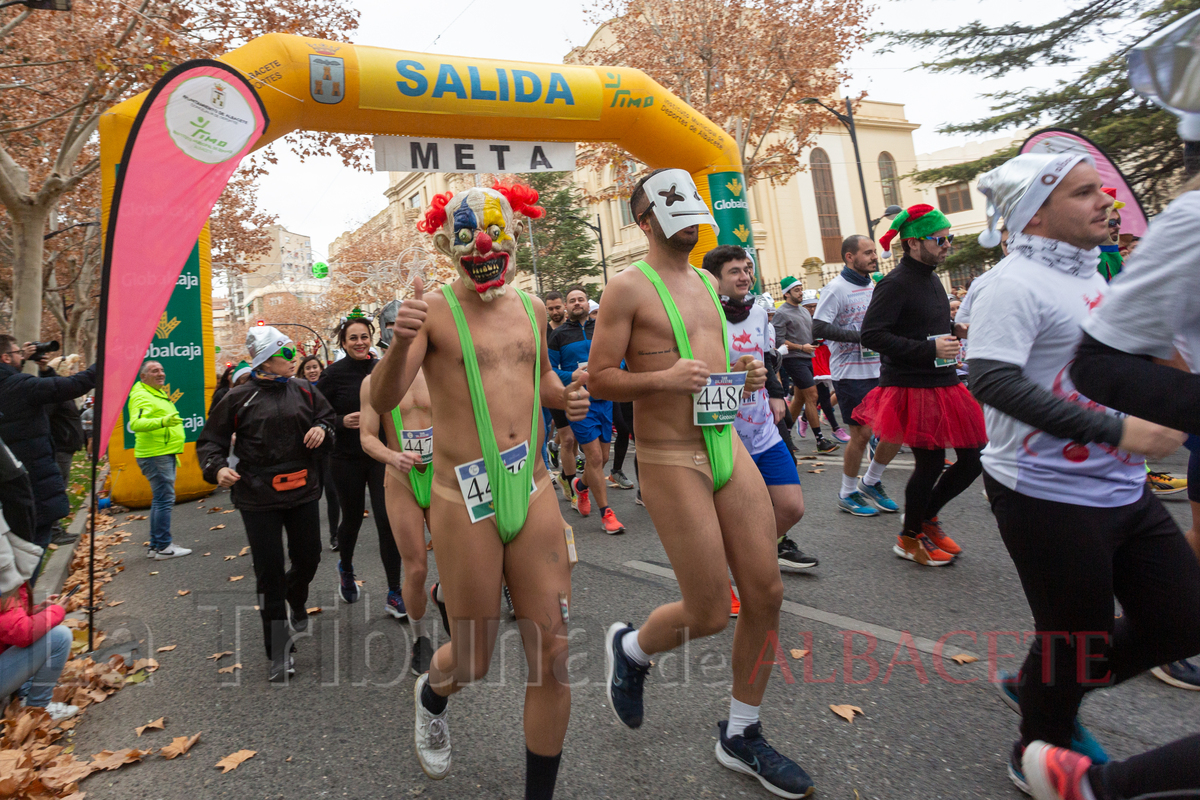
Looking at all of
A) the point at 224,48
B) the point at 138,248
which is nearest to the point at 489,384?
the point at 138,248

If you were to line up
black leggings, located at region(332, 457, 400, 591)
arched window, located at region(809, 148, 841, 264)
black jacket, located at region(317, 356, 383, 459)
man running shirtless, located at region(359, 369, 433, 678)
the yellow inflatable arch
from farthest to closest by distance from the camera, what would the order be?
arched window, located at region(809, 148, 841, 264)
the yellow inflatable arch
black jacket, located at region(317, 356, 383, 459)
black leggings, located at region(332, 457, 400, 591)
man running shirtless, located at region(359, 369, 433, 678)

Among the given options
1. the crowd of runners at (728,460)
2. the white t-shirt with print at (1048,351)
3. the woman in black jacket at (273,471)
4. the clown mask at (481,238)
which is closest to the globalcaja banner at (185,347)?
the woman in black jacket at (273,471)

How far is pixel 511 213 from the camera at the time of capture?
277 cm

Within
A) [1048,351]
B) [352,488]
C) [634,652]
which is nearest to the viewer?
[1048,351]

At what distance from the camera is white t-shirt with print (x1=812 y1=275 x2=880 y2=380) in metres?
6.22

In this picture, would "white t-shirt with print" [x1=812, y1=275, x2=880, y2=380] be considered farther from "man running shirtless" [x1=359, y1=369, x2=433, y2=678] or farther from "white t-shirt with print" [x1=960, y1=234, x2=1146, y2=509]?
"white t-shirt with print" [x1=960, y1=234, x2=1146, y2=509]

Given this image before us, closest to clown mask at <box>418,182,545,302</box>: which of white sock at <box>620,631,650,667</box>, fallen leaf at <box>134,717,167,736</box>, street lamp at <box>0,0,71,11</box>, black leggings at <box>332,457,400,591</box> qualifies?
white sock at <box>620,631,650,667</box>

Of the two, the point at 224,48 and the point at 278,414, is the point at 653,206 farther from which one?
the point at 224,48

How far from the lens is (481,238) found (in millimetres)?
2607

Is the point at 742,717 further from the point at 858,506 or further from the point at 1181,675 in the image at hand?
the point at 858,506

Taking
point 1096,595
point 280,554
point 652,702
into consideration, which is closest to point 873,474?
point 652,702

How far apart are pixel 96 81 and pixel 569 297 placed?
930 cm

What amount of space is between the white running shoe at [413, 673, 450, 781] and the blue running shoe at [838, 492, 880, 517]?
4.13m

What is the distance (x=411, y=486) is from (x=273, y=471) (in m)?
0.80
